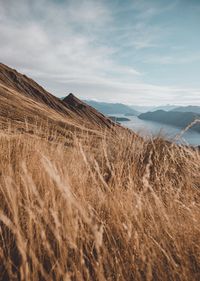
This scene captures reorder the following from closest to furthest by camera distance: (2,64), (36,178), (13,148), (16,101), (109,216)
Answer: (109,216)
(36,178)
(13,148)
(16,101)
(2,64)

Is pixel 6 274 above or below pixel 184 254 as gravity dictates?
below

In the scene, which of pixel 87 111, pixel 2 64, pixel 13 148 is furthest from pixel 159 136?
pixel 2 64

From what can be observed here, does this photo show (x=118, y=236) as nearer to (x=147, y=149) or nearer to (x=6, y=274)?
(x=6, y=274)

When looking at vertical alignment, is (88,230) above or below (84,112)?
above

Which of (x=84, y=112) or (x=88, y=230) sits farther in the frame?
(x=84, y=112)

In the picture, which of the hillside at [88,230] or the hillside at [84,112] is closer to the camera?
the hillside at [88,230]

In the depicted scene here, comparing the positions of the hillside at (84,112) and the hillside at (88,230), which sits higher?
the hillside at (88,230)

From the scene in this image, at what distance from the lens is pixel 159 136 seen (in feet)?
18.7

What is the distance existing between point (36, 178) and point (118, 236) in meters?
1.16

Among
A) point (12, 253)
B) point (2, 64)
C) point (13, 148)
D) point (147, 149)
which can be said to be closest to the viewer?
point (12, 253)

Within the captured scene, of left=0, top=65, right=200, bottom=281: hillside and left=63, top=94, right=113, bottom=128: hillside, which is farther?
left=63, top=94, right=113, bottom=128: hillside

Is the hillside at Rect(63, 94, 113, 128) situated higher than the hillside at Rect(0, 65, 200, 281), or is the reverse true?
the hillside at Rect(0, 65, 200, 281)

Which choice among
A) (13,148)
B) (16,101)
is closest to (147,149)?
(13,148)

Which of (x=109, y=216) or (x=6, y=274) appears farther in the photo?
(x=109, y=216)
